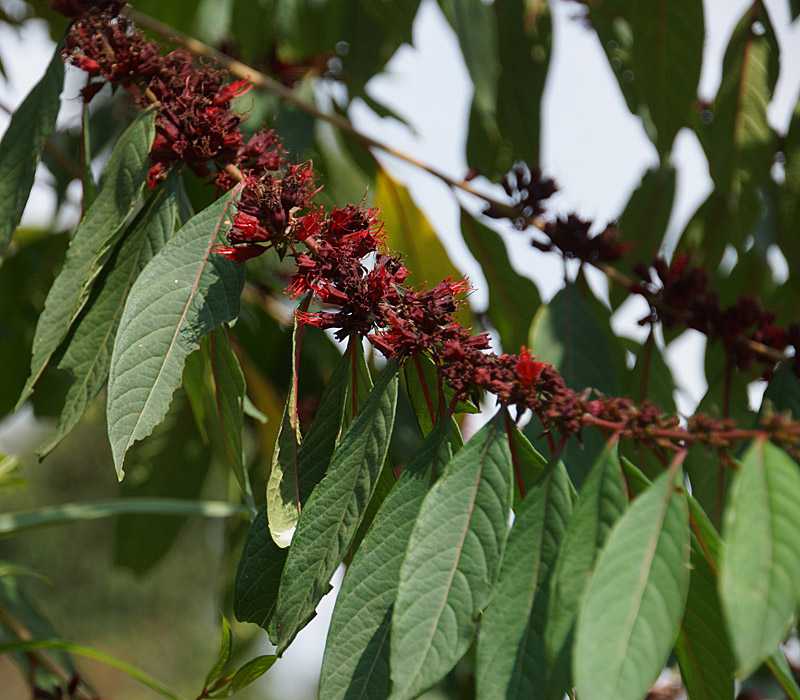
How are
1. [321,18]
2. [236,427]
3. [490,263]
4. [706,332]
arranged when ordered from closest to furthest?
1. [236,427]
2. [706,332]
3. [490,263]
4. [321,18]

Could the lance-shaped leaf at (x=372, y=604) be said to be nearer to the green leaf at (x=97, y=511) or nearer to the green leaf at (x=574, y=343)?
→ the green leaf at (x=574, y=343)

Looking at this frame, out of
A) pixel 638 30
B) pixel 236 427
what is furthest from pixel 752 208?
pixel 236 427

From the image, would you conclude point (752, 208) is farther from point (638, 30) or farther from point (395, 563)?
point (395, 563)

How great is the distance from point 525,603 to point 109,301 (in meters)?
0.42

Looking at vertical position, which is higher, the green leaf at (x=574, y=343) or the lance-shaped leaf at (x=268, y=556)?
the green leaf at (x=574, y=343)

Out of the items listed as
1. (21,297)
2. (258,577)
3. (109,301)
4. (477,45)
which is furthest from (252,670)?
(21,297)

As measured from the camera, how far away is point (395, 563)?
484 mm

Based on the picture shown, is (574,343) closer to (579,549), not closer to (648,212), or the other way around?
(579,549)

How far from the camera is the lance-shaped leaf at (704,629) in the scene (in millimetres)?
476

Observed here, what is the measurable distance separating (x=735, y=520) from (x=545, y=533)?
4.8 inches

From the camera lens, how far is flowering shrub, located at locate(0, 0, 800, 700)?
379 mm

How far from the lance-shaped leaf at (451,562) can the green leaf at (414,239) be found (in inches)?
27.7

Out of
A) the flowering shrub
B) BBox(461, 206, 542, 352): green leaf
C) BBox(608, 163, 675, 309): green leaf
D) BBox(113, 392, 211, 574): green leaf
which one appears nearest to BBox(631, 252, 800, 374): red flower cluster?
the flowering shrub

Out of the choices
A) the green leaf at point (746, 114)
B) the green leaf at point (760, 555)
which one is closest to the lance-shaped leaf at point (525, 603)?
the green leaf at point (760, 555)
